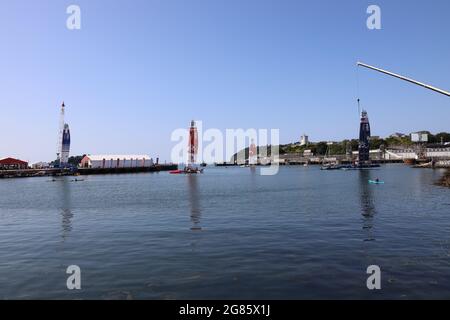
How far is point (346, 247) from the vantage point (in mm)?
27438

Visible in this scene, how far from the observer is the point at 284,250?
87.9 feet

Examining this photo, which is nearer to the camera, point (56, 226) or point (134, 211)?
point (56, 226)

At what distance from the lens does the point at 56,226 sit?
41.5m

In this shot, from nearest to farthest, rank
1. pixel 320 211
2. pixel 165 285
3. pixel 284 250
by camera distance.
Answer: pixel 165 285
pixel 284 250
pixel 320 211

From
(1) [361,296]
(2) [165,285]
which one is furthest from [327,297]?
(2) [165,285]

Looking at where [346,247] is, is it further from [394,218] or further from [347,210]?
[347,210]
